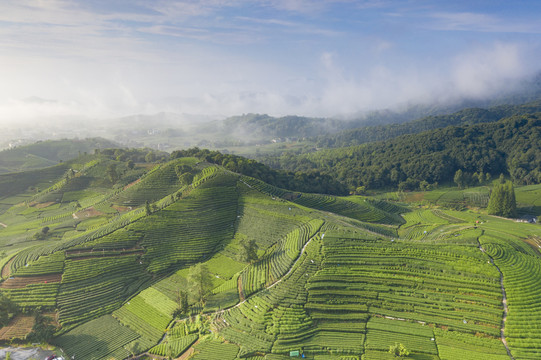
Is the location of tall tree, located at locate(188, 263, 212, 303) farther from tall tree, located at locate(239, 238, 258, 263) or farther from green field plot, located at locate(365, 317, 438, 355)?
green field plot, located at locate(365, 317, 438, 355)

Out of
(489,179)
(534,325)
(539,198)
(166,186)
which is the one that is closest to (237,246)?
(166,186)

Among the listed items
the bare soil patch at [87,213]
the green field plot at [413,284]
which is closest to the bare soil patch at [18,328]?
the bare soil patch at [87,213]

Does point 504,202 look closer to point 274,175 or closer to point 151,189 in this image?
point 274,175

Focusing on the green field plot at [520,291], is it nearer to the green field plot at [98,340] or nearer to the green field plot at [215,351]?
the green field plot at [215,351]

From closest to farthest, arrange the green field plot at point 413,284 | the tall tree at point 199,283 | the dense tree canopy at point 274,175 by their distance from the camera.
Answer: the green field plot at point 413,284
the tall tree at point 199,283
the dense tree canopy at point 274,175

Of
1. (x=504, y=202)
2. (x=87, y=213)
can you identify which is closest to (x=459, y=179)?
(x=504, y=202)

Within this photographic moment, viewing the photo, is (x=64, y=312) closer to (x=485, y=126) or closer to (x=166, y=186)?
(x=166, y=186)

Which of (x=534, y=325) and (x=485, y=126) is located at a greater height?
(x=485, y=126)
